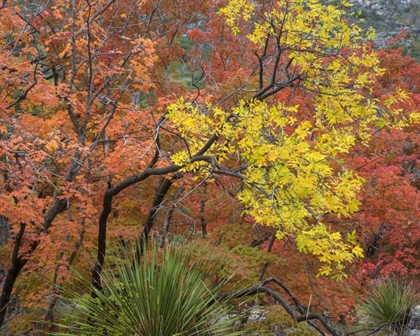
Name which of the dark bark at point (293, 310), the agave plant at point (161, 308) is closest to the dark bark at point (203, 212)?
the dark bark at point (293, 310)

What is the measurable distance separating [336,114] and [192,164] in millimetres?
1799

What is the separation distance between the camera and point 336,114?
5527 mm

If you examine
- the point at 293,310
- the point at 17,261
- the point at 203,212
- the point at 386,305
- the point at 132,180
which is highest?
the point at 132,180

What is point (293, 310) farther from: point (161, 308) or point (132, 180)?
point (132, 180)

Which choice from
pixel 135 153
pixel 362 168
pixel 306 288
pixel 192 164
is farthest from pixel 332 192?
pixel 362 168

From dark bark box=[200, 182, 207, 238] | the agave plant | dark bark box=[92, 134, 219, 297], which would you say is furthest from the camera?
dark bark box=[200, 182, 207, 238]

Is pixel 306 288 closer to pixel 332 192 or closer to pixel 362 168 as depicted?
pixel 362 168

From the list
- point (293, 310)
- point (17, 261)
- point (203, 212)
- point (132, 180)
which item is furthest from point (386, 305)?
point (17, 261)

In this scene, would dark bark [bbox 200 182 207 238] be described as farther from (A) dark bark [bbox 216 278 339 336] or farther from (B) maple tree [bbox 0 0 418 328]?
(A) dark bark [bbox 216 278 339 336]

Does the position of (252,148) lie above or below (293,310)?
above

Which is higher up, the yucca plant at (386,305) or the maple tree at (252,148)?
the maple tree at (252,148)

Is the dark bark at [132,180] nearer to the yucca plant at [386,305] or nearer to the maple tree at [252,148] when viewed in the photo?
the maple tree at [252,148]

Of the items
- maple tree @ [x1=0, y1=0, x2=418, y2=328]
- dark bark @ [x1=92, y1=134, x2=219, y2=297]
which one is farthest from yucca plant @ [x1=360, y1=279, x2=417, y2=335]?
dark bark @ [x1=92, y1=134, x2=219, y2=297]

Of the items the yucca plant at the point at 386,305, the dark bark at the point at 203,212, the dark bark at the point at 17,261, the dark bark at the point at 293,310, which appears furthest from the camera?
the dark bark at the point at 203,212
